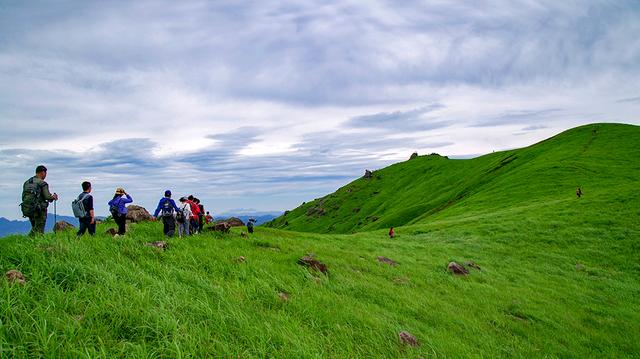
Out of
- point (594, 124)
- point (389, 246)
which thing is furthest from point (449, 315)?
point (594, 124)

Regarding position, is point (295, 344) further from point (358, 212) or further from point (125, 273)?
point (358, 212)

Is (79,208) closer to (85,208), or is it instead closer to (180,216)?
(85,208)

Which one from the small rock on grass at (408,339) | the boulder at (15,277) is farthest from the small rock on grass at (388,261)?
the boulder at (15,277)

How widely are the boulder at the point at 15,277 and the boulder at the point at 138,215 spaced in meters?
17.5

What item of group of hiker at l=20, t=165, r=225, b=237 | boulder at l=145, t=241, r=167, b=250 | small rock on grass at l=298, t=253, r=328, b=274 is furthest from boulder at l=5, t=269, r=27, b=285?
small rock on grass at l=298, t=253, r=328, b=274

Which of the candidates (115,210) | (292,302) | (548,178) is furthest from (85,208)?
(548,178)

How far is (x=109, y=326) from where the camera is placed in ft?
20.8

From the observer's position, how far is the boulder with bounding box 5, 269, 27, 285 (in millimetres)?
6953

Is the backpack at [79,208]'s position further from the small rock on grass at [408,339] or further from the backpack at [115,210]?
the small rock on grass at [408,339]

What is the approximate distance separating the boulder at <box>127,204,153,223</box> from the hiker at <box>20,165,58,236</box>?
31.0ft

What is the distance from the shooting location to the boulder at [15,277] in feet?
22.8

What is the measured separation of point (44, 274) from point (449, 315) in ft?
43.0

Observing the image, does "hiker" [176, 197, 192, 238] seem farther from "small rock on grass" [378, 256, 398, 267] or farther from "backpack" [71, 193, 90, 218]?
"small rock on grass" [378, 256, 398, 267]

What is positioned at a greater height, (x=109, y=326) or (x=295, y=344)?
(x=109, y=326)
